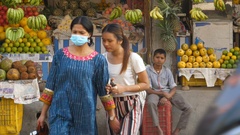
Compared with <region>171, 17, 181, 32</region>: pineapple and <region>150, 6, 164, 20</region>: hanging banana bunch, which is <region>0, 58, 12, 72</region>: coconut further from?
<region>171, 17, 181, 32</region>: pineapple

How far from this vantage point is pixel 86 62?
3707 mm

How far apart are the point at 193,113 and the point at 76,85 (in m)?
3.84

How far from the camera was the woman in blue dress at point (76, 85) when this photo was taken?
145 inches

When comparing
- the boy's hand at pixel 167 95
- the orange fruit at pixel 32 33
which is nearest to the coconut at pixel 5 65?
the orange fruit at pixel 32 33

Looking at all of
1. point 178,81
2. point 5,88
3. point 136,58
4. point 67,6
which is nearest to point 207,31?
point 178,81

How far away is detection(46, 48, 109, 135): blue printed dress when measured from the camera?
3.67 metres

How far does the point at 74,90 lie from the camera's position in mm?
3686

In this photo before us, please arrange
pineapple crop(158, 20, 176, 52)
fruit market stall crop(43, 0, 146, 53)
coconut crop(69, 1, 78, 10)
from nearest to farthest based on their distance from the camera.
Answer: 1. pineapple crop(158, 20, 176, 52)
2. fruit market stall crop(43, 0, 146, 53)
3. coconut crop(69, 1, 78, 10)

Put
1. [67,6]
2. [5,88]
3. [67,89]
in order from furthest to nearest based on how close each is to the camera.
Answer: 1. [67,6]
2. [5,88]
3. [67,89]

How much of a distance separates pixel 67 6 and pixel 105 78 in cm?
511

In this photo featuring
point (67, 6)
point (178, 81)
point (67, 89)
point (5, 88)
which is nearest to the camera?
point (67, 89)

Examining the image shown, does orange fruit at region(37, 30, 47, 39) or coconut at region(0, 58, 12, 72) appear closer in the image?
coconut at region(0, 58, 12, 72)

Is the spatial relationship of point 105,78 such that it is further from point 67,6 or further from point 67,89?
point 67,6

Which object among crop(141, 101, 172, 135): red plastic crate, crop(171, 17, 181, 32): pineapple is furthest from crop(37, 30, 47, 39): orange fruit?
crop(141, 101, 172, 135): red plastic crate
